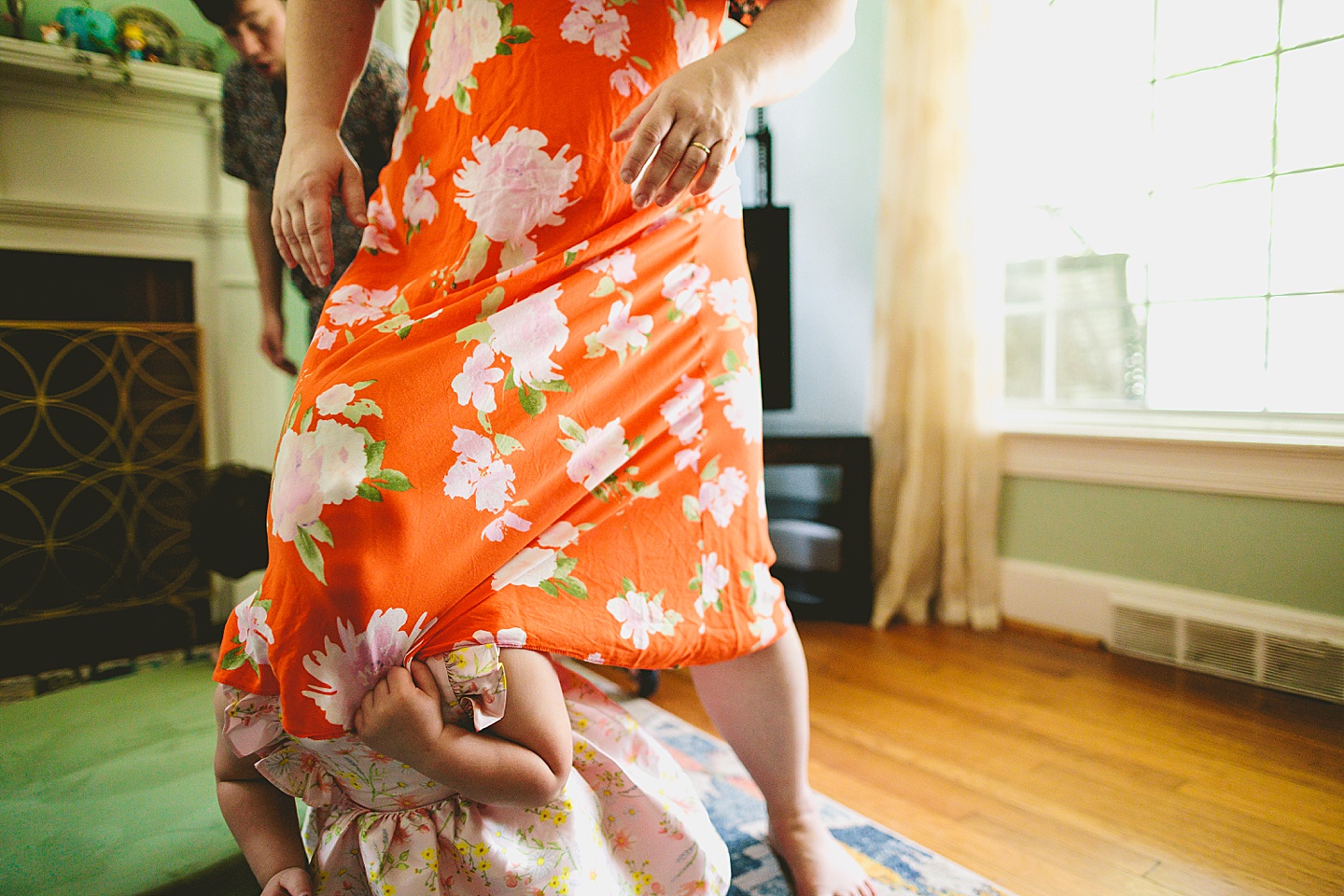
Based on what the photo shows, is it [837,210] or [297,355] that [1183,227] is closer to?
[837,210]

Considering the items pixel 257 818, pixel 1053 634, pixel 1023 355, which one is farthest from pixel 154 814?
pixel 1023 355

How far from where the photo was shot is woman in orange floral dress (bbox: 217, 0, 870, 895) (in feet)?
2.04

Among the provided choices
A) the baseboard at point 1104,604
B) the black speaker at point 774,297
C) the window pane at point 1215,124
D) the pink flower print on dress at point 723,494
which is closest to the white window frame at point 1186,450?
the window pane at point 1215,124

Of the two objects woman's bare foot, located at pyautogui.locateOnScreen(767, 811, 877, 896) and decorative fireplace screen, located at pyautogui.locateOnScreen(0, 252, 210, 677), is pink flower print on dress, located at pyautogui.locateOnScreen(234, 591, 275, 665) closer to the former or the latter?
woman's bare foot, located at pyautogui.locateOnScreen(767, 811, 877, 896)

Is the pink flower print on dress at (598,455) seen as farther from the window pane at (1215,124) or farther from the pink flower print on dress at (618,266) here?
the window pane at (1215,124)

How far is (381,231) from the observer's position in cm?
81

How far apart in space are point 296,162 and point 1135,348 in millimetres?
2083

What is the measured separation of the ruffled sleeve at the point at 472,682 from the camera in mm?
647

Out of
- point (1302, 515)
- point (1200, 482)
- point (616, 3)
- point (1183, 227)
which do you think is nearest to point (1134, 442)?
point (1200, 482)

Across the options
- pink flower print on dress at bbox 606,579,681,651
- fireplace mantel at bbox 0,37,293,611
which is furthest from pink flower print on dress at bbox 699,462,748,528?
fireplace mantel at bbox 0,37,293,611

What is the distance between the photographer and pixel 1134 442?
1.89 m

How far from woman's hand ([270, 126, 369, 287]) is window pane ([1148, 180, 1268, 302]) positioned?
2022mm

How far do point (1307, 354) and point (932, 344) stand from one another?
0.82 metres

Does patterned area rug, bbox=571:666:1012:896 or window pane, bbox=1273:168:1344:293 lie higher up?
window pane, bbox=1273:168:1344:293
